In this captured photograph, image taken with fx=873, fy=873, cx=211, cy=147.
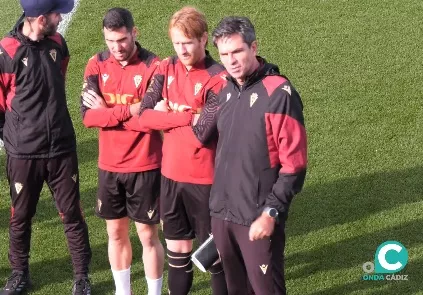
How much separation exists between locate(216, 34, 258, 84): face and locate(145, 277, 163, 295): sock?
186 centimetres

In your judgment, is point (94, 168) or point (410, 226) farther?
point (94, 168)

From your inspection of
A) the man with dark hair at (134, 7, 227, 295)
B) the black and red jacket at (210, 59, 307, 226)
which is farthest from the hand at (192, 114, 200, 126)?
the black and red jacket at (210, 59, 307, 226)

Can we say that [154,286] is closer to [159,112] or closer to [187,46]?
[159,112]

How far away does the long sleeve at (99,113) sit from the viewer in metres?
5.50

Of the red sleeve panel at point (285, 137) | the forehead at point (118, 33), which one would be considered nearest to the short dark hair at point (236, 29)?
the red sleeve panel at point (285, 137)

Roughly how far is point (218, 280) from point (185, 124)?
107cm

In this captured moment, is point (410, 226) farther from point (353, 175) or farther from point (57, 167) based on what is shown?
point (57, 167)

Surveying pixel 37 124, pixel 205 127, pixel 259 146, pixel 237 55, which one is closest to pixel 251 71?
pixel 237 55

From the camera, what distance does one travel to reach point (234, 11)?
11.3 metres

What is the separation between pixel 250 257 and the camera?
4938 millimetres

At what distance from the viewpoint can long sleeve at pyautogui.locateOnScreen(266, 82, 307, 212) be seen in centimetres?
463

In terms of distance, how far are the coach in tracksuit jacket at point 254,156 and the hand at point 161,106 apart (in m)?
0.43

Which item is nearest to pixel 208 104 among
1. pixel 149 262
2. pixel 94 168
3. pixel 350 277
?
pixel 149 262

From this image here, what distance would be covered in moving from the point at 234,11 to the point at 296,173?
22.6 ft
